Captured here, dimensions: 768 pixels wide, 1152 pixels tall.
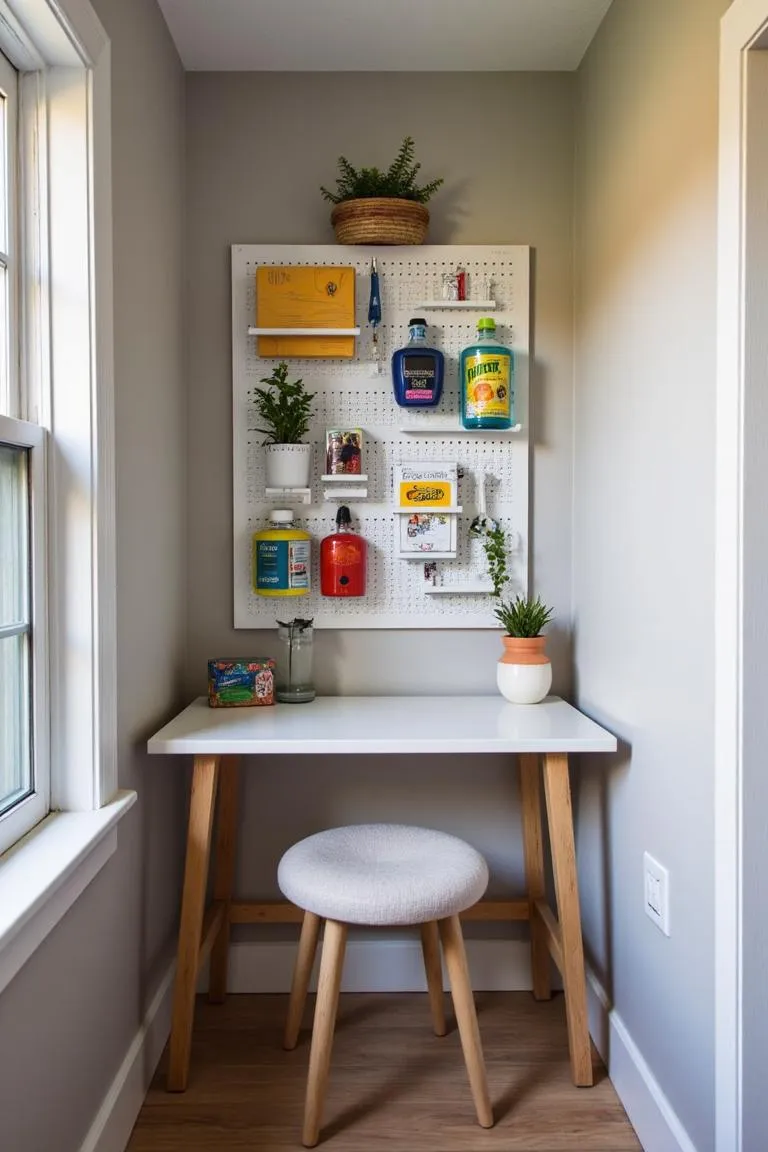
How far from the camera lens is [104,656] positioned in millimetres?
1459

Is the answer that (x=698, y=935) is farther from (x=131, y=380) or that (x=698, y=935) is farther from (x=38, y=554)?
(x=131, y=380)

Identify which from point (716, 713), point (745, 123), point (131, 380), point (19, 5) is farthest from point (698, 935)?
point (19, 5)

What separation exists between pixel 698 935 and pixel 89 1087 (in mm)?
1064

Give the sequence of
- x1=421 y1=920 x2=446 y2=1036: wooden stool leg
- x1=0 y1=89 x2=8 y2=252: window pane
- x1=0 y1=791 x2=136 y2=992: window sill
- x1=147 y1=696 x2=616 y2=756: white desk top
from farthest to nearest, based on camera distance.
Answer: x1=421 y1=920 x2=446 y2=1036: wooden stool leg → x1=147 y1=696 x2=616 y2=756: white desk top → x1=0 y1=89 x2=8 y2=252: window pane → x1=0 y1=791 x2=136 y2=992: window sill

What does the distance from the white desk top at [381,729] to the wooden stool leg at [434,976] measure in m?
0.51

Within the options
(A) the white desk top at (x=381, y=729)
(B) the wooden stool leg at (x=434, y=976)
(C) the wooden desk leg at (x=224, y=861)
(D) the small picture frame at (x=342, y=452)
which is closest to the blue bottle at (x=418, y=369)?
(D) the small picture frame at (x=342, y=452)

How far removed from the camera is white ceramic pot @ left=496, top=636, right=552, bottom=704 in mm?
1994

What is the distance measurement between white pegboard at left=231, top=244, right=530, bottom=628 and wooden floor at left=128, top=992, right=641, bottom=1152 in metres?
0.98

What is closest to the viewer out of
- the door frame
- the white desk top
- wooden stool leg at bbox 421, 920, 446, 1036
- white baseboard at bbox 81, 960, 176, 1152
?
the door frame

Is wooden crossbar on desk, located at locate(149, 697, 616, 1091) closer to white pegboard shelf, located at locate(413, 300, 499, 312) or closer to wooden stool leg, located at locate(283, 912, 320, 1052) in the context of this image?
wooden stool leg, located at locate(283, 912, 320, 1052)

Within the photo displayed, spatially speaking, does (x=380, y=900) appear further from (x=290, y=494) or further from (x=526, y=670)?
(x=290, y=494)

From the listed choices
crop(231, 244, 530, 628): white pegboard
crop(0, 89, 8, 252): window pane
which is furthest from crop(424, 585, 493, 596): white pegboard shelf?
crop(0, 89, 8, 252): window pane

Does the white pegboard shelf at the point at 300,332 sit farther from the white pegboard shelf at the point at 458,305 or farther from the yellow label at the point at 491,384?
the yellow label at the point at 491,384

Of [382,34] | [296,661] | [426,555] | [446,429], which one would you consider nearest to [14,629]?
[296,661]
